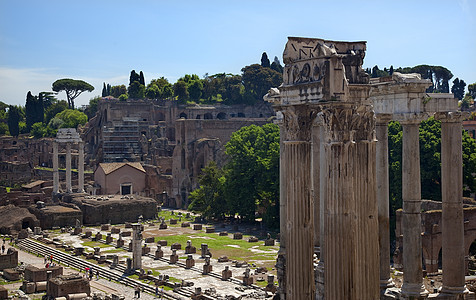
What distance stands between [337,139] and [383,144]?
4.89m

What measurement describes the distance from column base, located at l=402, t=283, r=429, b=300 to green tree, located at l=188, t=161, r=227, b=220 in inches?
1318

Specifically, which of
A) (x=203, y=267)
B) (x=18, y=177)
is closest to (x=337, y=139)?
(x=203, y=267)

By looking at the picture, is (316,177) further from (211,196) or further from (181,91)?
(181,91)

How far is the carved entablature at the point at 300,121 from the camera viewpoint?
30.1ft

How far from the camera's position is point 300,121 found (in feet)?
30.2

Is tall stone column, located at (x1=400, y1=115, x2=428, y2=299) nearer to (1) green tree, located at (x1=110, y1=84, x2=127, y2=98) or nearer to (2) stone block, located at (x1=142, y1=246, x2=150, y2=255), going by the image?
(2) stone block, located at (x1=142, y1=246, x2=150, y2=255)

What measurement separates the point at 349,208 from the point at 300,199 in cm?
97

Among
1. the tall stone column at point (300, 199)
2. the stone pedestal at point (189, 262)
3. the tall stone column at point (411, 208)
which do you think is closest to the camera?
the tall stone column at point (300, 199)

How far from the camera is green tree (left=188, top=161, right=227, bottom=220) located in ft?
152

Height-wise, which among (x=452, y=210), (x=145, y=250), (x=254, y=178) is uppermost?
(x=452, y=210)

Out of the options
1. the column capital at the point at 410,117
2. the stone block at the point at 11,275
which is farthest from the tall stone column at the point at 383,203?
the stone block at the point at 11,275

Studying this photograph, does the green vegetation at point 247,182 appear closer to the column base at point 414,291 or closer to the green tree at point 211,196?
the green tree at point 211,196

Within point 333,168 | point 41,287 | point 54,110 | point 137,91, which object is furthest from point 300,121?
point 54,110

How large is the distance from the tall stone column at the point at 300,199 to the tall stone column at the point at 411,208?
397cm
